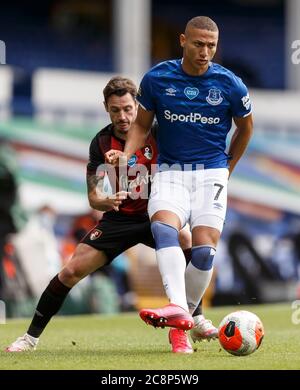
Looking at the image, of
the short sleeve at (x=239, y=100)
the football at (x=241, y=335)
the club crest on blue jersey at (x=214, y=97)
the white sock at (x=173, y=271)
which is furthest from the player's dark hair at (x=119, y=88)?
the football at (x=241, y=335)

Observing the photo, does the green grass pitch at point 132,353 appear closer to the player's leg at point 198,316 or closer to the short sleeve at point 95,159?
the player's leg at point 198,316

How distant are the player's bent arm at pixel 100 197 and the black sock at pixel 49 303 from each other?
0.65 meters

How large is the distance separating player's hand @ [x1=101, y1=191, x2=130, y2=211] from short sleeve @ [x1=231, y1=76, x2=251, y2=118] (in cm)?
97

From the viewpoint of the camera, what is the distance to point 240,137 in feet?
26.1

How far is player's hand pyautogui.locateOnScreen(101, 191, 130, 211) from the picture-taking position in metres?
7.65

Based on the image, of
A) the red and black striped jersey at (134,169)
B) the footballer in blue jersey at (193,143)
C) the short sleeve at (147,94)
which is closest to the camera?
the footballer in blue jersey at (193,143)

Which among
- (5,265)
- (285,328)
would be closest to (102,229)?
(285,328)

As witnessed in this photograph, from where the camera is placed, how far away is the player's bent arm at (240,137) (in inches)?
308

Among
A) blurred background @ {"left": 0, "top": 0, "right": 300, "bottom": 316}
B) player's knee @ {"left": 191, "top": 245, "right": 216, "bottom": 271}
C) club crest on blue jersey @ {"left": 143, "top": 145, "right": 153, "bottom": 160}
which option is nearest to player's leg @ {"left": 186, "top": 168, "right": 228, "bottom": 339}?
player's knee @ {"left": 191, "top": 245, "right": 216, "bottom": 271}

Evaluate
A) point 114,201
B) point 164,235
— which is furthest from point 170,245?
point 114,201

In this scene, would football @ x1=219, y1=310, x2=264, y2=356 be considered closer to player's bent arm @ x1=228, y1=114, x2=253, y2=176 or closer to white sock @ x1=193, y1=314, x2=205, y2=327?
white sock @ x1=193, y1=314, x2=205, y2=327

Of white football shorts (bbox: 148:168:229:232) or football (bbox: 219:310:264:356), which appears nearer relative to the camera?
football (bbox: 219:310:264:356)

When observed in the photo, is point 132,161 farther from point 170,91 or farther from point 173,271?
point 173,271

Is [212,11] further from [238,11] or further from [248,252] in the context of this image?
[248,252]
